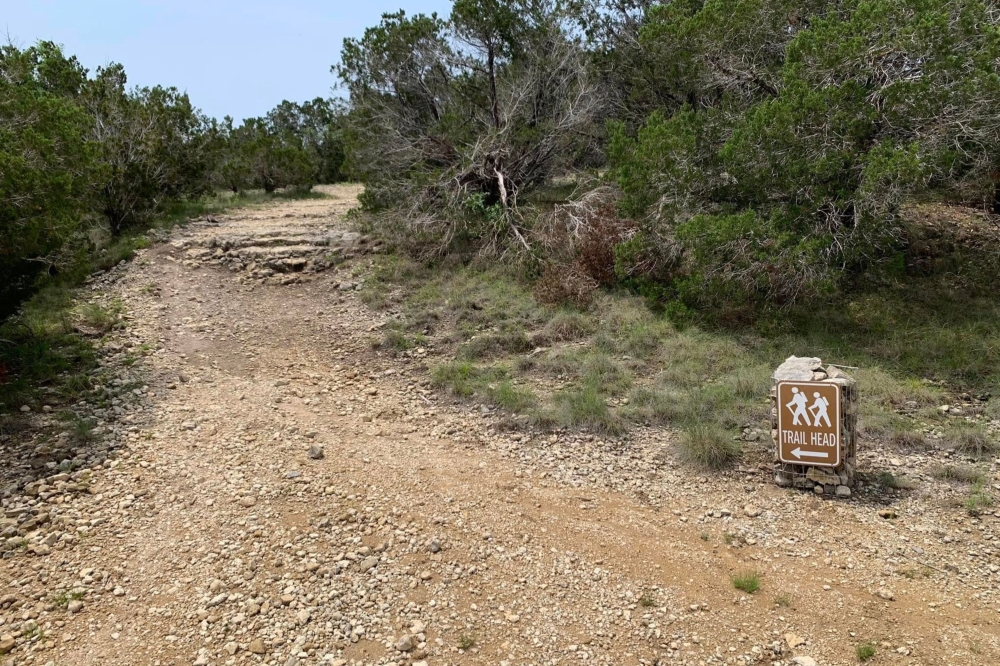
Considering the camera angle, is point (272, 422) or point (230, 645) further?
point (272, 422)

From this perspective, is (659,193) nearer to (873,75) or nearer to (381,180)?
(873,75)

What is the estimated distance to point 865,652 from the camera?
3084 mm

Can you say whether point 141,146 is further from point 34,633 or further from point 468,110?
point 34,633

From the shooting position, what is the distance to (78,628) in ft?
11.6

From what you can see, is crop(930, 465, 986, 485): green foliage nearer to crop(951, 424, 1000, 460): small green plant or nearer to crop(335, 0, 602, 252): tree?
crop(951, 424, 1000, 460): small green plant

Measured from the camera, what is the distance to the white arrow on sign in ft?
14.4

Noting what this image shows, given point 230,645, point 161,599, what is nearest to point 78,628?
point 161,599

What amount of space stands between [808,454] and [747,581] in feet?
4.09

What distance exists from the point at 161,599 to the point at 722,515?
3.67m

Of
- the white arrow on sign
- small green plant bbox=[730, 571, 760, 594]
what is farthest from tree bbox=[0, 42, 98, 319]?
the white arrow on sign

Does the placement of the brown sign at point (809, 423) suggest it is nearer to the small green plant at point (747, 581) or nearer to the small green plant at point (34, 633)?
the small green plant at point (747, 581)

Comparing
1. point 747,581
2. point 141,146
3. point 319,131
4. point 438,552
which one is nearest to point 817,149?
point 747,581

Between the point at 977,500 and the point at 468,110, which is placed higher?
the point at 468,110

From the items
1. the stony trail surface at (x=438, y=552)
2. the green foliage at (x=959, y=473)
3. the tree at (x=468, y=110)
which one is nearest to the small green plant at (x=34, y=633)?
the stony trail surface at (x=438, y=552)
